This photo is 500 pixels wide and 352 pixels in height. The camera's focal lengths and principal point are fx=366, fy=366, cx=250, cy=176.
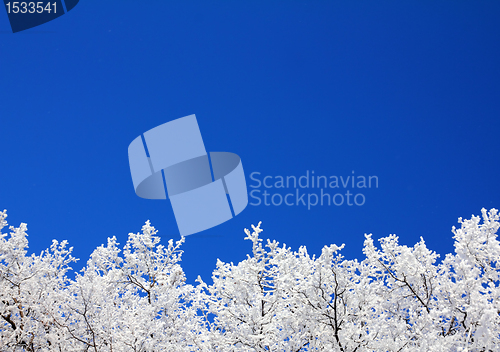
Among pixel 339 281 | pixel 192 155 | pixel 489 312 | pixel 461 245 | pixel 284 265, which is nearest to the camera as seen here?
pixel 489 312

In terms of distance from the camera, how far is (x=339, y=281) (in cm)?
722

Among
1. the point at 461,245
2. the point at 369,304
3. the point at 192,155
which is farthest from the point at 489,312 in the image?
the point at 192,155

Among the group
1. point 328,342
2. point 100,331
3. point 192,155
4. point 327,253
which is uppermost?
point 192,155

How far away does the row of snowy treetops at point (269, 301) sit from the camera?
286 inches

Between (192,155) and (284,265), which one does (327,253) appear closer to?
(284,265)

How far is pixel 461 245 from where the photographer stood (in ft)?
32.7

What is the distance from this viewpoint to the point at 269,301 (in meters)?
8.45

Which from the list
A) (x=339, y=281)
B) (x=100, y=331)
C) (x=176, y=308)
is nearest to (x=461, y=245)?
(x=339, y=281)

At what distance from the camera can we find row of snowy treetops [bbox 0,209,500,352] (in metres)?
7.27

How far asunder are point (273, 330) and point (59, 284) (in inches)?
333

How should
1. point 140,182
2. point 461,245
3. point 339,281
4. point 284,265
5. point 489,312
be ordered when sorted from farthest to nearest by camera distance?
point 140,182
point 461,245
point 284,265
point 339,281
point 489,312

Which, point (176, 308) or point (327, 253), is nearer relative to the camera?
point (327, 253)

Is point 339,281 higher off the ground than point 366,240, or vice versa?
point 366,240

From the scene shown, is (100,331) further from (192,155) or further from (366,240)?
(192,155)
